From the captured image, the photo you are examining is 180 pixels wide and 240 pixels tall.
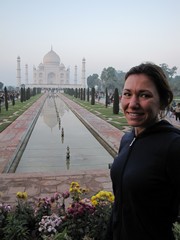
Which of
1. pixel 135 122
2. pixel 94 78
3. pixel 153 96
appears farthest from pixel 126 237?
pixel 94 78

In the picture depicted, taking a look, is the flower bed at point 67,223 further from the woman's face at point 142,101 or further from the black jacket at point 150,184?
the woman's face at point 142,101

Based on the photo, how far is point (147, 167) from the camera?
0.93 meters

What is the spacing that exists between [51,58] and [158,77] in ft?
243

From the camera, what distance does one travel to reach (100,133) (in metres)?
8.20

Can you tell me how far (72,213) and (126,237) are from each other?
1.11 m

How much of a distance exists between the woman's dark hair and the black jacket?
0.11 m

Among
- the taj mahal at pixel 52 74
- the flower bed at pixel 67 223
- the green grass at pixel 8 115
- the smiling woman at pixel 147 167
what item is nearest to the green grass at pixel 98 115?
the green grass at pixel 8 115

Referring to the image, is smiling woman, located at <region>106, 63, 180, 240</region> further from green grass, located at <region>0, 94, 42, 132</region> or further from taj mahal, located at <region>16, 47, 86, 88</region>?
taj mahal, located at <region>16, 47, 86, 88</region>

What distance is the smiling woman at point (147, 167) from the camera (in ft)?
2.99

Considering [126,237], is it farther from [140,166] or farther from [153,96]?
[153,96]

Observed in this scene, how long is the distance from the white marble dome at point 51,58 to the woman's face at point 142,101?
242ft

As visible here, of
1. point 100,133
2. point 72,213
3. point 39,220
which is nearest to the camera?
point 72,213

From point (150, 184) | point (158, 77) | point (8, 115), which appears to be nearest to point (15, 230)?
point (150, 184)

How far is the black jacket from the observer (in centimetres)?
90
